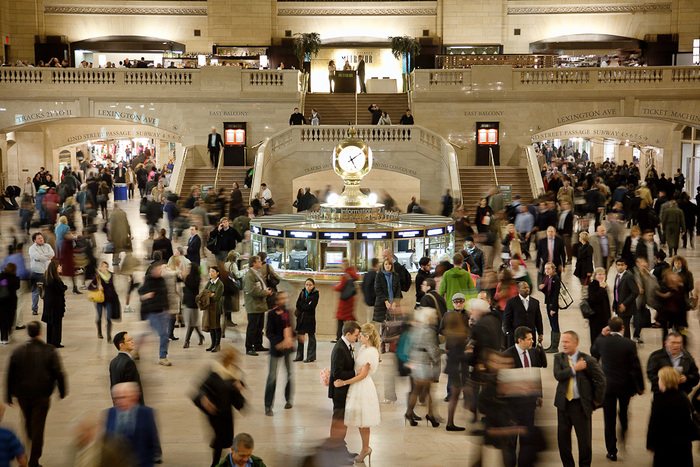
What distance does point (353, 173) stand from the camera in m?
15.8

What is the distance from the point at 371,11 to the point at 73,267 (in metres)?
26.5

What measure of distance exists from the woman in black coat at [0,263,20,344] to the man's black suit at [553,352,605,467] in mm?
7710

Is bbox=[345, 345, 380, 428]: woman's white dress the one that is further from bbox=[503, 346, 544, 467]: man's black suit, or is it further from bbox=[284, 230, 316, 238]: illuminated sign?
bbox=[284, 230, 316, 238]: illuminated sign

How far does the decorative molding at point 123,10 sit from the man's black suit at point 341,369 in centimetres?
3290

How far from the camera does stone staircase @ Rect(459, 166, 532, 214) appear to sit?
26.9 meters

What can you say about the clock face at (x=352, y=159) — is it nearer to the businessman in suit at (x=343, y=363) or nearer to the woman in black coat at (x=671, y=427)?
the businessman in suit at (x=343, y=363)

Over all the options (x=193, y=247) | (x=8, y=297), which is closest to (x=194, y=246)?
(x=193, y=247)

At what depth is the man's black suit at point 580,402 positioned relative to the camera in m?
7.94

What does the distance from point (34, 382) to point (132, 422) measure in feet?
6.30

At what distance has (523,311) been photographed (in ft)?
36.1

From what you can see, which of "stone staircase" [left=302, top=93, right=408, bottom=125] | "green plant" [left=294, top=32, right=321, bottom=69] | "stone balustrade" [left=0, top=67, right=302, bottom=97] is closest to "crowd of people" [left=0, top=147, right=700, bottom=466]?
"stone balustrade" [left=0, top=67, right=302, bottom=97]

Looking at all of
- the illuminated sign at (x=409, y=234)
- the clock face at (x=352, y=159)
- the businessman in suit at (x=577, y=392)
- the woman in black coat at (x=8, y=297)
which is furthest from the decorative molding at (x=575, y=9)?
the businessman in suit at (x=577, y=392)

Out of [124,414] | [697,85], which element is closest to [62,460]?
[124,414]

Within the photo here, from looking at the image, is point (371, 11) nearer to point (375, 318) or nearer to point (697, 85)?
point (697, 85)
